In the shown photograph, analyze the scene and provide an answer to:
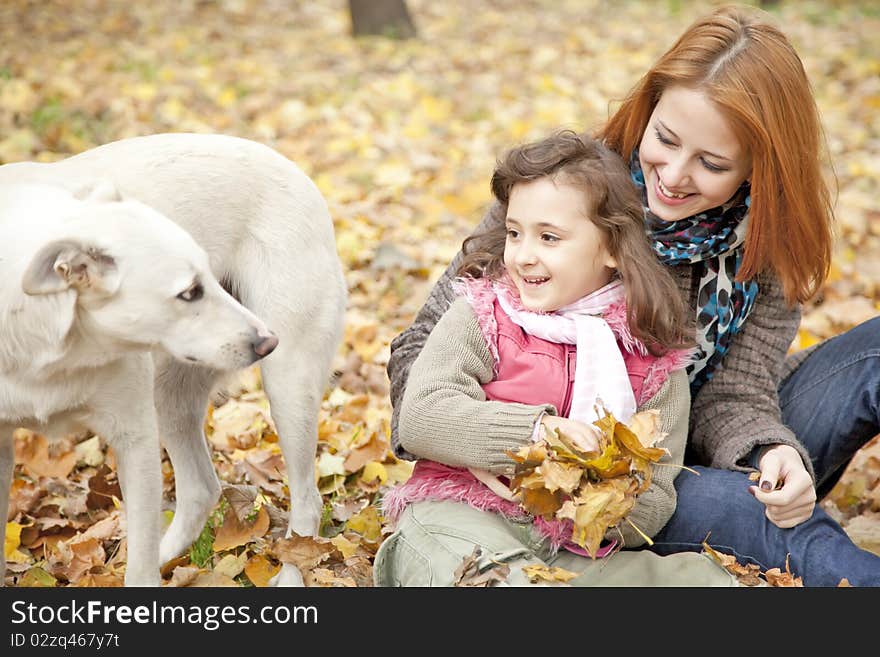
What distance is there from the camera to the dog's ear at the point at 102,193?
99.3 inches

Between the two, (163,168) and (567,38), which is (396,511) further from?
(567,38)

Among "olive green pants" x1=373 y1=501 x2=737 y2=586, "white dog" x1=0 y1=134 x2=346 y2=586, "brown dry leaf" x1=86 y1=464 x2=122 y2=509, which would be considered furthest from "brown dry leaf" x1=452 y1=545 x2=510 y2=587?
"brown dry leaf" x1=86 y1=464 x2=122 y2=509

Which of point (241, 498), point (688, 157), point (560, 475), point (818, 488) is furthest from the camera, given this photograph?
point (241, 498)

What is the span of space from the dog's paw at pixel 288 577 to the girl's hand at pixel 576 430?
3.14ft

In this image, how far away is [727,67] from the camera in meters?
2.87

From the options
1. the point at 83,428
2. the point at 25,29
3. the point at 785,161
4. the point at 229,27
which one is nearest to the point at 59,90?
the point at 25,29

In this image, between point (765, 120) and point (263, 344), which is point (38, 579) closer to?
point (263, 344)

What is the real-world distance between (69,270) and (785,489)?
1891 millimetres

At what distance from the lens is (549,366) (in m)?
2.78

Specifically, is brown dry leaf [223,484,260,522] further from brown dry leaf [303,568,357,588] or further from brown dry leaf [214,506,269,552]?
brown dry leaf [303,568,357,588]

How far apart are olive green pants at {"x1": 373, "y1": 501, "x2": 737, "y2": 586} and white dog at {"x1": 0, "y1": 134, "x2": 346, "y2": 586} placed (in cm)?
46

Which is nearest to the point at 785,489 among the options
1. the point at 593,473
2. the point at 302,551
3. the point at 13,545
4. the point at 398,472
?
the point at 593,473

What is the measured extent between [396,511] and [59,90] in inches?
225

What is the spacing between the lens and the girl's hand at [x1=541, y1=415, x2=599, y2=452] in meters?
2.49
